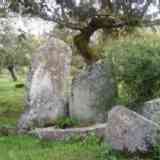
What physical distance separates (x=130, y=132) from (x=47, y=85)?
4.34 meters

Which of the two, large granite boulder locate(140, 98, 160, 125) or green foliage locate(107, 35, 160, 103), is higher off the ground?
green foliage locate(107, 35, 160, 103)

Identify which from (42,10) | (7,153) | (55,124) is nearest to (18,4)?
(42,10)

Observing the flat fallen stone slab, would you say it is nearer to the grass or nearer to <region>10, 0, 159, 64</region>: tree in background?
the grass

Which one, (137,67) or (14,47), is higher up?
(137,67)

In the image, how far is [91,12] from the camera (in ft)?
52.6

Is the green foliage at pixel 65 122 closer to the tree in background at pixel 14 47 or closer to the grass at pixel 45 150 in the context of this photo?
the grass at pixel 45 150

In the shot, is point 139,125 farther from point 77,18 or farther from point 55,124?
point 77,18

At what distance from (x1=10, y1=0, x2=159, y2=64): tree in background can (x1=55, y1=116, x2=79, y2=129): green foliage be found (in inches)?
215

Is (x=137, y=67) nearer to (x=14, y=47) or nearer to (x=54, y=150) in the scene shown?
(x=54, y=150)

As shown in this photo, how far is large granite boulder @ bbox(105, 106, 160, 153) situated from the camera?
800 cm

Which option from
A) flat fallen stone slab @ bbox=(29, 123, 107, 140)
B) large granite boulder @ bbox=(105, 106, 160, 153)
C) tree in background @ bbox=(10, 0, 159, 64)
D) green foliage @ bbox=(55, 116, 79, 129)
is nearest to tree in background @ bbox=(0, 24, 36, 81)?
tree in background @ bbox=(10, 0, 159, 64)

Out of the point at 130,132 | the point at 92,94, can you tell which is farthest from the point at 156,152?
the point at 92,94

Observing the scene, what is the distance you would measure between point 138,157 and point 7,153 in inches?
112

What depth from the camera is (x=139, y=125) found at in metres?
8.12
